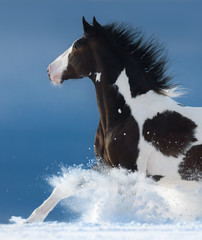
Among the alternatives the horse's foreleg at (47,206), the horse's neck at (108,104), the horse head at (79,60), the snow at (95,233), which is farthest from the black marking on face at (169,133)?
the snow at (95,233)

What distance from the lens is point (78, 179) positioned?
538 centimetres

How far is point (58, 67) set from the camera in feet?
19.5

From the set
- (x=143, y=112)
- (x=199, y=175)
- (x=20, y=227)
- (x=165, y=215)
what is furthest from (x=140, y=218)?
(x=20, y=227)

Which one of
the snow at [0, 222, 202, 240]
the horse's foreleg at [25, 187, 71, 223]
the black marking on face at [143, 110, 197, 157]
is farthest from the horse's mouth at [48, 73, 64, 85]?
the snow at [0, 222, 202, 240]

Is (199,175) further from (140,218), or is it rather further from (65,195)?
(65,195)

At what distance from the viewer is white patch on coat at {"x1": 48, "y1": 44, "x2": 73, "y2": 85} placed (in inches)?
231

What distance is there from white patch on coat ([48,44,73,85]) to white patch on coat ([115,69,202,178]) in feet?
2.73

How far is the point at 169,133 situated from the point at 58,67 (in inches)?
69.0

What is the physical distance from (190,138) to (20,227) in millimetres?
2257

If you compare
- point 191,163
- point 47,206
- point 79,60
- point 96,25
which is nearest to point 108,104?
point 79,60

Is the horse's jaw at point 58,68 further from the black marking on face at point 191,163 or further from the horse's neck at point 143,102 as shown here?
the black marking on face at point 191,163

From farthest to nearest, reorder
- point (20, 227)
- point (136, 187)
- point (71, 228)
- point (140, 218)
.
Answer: point (140, 218) < point (136, 187) < point (20, 227) < point (71, 228)

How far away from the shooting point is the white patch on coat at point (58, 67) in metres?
5.88

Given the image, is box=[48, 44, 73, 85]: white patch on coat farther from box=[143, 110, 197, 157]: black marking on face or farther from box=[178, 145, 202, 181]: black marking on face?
box=[178, 145, 202, 181]: black marking on face
